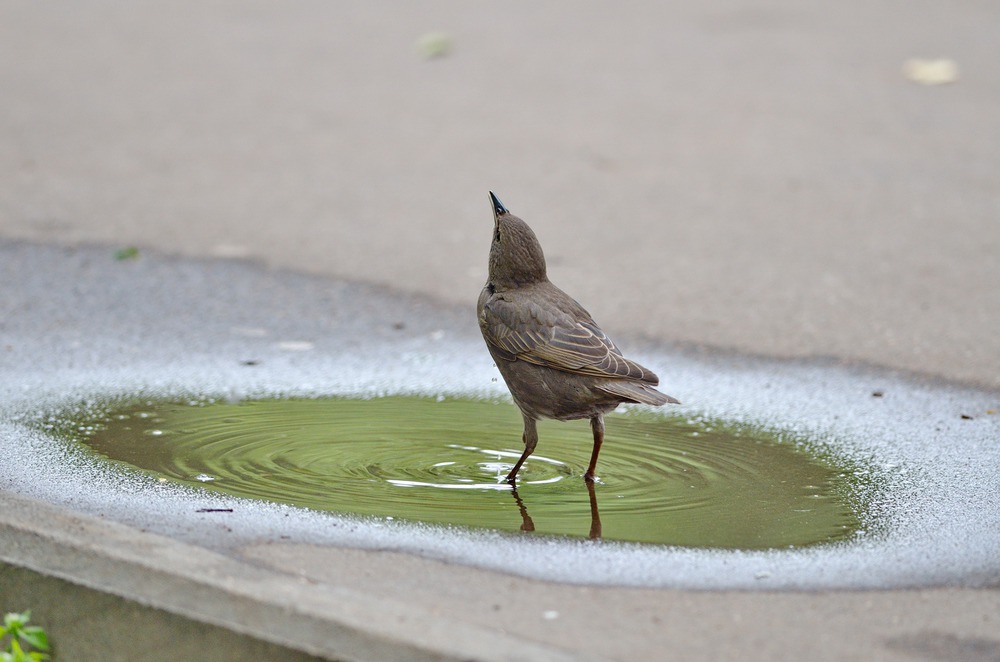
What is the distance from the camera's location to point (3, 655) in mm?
3818

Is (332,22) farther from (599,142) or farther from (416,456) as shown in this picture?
(416,456)

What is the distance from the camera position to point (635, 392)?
16.6 ft

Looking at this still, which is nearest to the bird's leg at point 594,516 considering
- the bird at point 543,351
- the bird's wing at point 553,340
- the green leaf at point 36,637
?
the bird at point 543,351

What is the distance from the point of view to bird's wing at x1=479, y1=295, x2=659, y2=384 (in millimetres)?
5156

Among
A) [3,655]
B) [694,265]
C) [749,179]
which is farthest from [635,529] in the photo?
[749,179]

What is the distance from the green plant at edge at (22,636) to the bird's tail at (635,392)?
2.16 m

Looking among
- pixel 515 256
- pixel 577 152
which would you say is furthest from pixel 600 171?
pixel 515 256

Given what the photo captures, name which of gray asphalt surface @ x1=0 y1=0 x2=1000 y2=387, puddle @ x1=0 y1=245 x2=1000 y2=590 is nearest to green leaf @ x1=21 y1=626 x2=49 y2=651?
puddle @ x1=0 y1=245 x2=1000 y2=590

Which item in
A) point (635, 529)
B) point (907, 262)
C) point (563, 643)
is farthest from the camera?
point (907, 262)

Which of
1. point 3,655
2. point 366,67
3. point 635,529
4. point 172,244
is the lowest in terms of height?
point 3,655

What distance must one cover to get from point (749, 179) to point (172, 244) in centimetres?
426

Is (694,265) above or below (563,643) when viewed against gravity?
above

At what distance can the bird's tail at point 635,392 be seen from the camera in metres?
4.98

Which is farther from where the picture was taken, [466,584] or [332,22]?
[332,22]
